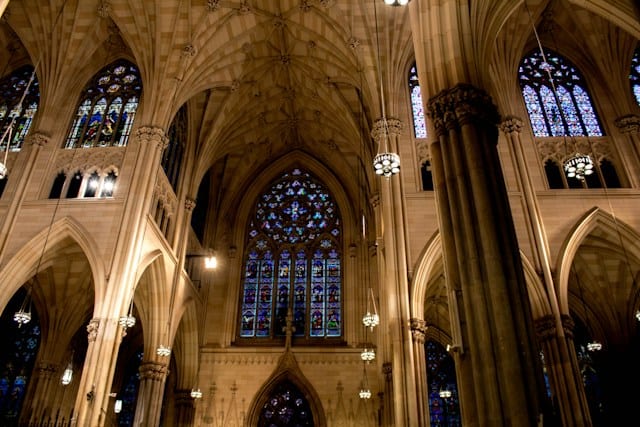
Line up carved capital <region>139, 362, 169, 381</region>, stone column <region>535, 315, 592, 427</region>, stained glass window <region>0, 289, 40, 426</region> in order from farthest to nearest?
stained glass window <region>0, 289, 40, 426</region>, carved capital <region>139, 362, 169, 381</region>, stone column <region>535, 315, 592, 427</region>

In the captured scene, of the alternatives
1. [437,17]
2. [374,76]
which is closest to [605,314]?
[374,76]

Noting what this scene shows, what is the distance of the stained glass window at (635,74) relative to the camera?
62.5 ft

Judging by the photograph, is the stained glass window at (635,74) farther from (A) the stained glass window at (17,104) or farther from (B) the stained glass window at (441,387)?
(A) the stained glass window at (17,104)

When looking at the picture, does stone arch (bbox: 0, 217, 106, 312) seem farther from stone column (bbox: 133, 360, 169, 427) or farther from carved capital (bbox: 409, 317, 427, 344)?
carved capital (bbox: 409, 317, 427, 344)

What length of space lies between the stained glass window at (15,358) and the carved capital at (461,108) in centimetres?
1884

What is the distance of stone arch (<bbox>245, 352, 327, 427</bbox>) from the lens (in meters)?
22.3

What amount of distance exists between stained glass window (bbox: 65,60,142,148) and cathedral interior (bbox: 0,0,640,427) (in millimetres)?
107

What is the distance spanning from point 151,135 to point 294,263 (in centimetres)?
1035

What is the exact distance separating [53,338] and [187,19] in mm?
13116

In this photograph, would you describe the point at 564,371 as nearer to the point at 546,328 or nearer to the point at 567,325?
the point at 546,328

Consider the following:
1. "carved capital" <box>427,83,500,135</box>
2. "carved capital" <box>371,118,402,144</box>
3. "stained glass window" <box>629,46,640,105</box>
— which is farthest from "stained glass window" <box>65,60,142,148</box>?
"stained glass window" <box>629,46,640,105</box>

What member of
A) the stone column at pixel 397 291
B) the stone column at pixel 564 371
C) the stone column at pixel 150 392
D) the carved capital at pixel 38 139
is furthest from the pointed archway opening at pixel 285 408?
the carved capital at pixel 38 139

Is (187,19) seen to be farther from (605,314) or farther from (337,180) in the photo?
(605,314)

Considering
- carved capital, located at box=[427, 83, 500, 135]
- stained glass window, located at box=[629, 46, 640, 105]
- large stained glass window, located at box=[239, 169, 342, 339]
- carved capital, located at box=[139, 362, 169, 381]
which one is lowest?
carved capital, located at box=[139, 362, 169, 381]
